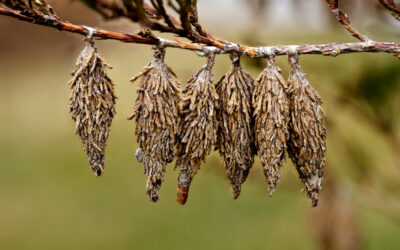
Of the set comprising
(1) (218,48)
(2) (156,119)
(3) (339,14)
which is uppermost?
(3) (339,14)

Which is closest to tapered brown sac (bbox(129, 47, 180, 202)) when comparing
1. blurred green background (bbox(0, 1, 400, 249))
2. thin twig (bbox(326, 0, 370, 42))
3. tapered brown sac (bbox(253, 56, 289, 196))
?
tapered brown sac (bbox(253, 56, 289, 196))

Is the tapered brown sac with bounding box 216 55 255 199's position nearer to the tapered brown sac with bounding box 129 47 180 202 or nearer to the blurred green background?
the tapered brown sac with bounding box 129 47 180 202

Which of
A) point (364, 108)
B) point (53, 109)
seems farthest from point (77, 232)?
point (364, 108)

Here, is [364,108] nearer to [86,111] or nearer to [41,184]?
[86,111]

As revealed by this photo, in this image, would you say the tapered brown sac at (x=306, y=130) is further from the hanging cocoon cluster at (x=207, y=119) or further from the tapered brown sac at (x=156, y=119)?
the tapered brown sac at (x=156, y=119)

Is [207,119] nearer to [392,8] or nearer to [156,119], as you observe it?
[156,119]

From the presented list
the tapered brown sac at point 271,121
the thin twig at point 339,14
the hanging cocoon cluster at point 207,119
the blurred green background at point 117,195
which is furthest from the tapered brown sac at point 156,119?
the blurred green background at point 117,195

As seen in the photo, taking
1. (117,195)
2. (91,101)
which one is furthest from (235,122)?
(117,195)
